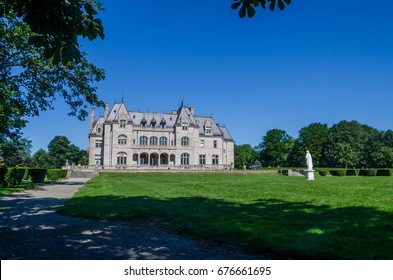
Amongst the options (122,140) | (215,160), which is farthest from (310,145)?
(122,140)

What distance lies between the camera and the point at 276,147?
9231 cm

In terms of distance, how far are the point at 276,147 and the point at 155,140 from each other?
143ft

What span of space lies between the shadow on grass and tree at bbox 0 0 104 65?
179 inches

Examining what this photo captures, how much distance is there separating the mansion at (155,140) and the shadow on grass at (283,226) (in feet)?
155

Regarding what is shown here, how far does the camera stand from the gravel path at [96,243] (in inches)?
211

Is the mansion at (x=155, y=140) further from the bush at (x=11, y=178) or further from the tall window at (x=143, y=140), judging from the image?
the bush at (x=11, y=178)

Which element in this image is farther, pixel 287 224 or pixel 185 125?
pixel 185 125

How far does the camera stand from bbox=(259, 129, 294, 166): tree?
91.6m

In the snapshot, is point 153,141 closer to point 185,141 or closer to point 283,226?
point 185,141

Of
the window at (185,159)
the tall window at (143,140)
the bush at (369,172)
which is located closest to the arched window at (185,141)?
the window at (185,159)

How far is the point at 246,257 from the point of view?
17.3 feet

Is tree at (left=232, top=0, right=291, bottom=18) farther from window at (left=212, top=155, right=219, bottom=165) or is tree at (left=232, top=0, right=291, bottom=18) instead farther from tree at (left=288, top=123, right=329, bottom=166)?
tree at (left=288, top=123, right=329, bottom=166)

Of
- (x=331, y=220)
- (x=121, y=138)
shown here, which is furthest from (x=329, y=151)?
(x=331, y=220)
